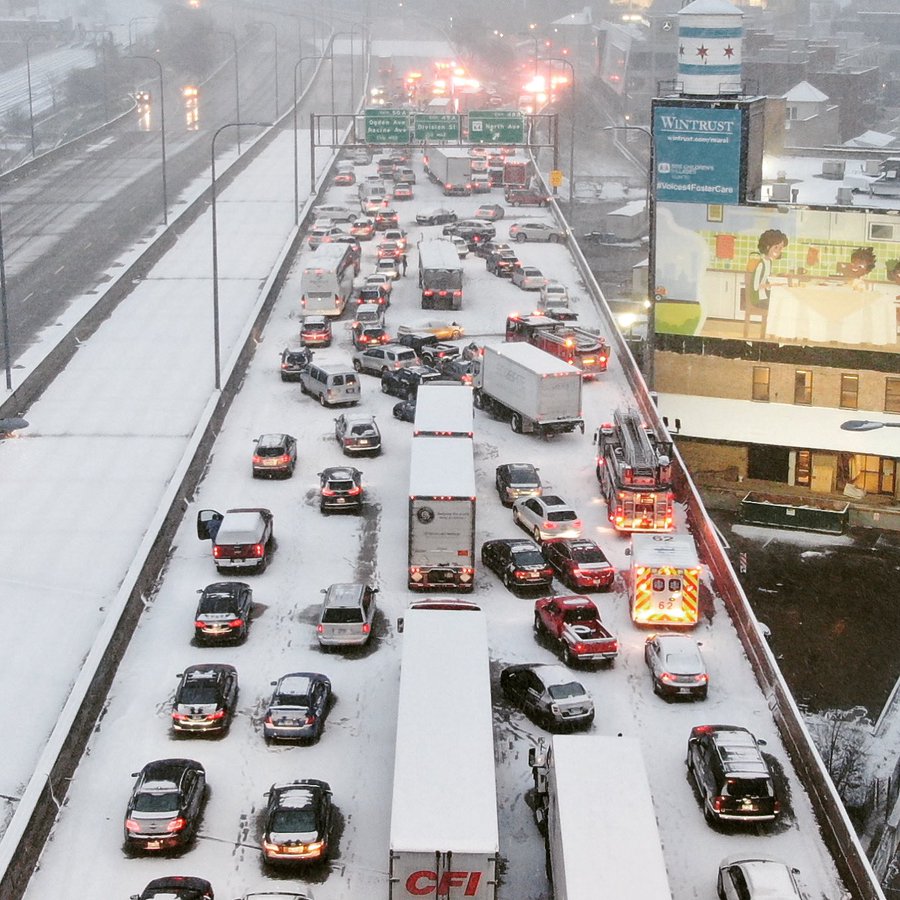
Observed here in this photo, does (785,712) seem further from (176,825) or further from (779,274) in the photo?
(779,274)

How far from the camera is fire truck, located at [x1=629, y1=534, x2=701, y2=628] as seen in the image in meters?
37.5

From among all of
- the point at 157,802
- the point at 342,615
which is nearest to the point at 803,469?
the point at 342,615

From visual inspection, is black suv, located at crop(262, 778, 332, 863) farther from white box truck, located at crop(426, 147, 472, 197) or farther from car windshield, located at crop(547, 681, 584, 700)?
white box truck, located at crop(426, 147, 472, 197)

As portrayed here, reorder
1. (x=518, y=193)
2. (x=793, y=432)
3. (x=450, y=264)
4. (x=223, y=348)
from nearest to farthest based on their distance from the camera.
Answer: (x=793, y=432), (x=223, y=348), (x=450, y=264), (x=518, y=193)

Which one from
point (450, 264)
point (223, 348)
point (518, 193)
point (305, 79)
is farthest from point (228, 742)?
point (305, 79)

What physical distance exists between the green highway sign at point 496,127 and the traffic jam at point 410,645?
32.7 m

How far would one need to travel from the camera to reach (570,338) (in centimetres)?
5950

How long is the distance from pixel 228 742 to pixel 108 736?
2.65 metres

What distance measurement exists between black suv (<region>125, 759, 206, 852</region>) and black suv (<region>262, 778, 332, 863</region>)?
1536 mm

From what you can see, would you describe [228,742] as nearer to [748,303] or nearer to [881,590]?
[881,590]

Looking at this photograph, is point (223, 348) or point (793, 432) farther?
point (223, 348)

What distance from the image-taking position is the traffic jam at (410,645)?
2762 cm

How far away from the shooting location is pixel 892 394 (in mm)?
56125

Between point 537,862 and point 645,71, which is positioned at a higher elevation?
point 645,71
